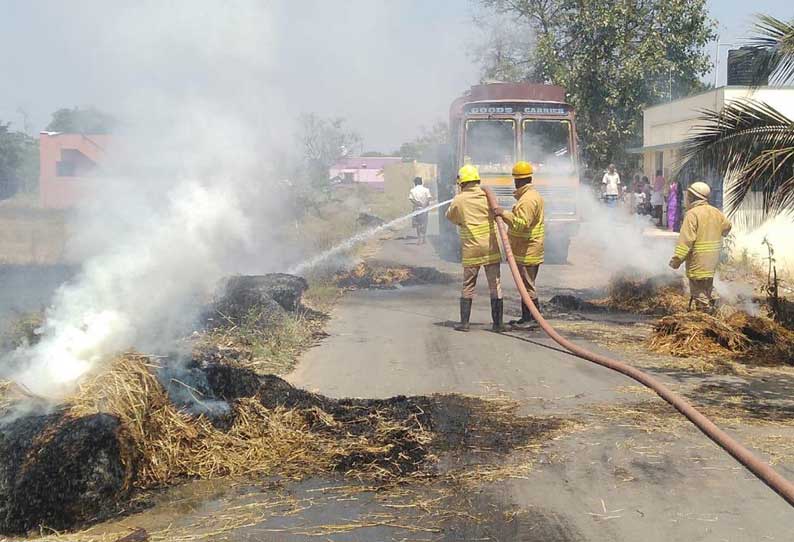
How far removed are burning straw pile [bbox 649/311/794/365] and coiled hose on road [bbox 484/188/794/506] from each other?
1023 mm

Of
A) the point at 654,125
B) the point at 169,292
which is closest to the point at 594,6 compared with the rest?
the point at 654,125

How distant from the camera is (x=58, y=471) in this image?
14.9 ft

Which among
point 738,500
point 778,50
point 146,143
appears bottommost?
point 738,500

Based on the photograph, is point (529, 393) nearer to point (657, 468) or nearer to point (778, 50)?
point (657, 468)

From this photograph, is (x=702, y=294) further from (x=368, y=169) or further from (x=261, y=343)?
(x=368, y=169)

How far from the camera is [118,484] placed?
4.76 metres

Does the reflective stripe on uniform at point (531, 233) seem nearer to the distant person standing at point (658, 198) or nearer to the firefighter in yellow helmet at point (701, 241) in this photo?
the firefighter in yellow helmet at point (701, 241)

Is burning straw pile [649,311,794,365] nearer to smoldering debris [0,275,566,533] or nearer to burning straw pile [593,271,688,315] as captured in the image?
burning straw pile [593,271,688,315]

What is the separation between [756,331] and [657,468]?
457 centimetres

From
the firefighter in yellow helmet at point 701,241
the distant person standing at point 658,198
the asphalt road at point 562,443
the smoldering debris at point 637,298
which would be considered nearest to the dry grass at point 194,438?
the asphalt road at point 562,443

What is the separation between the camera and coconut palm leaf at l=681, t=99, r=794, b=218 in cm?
960

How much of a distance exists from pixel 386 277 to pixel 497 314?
577cm

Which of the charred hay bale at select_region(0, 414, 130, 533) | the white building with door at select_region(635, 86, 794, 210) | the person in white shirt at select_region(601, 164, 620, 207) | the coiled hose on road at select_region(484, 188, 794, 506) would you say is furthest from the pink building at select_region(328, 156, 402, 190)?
the charred hay bale at select_region(0, 414, 130, 533)

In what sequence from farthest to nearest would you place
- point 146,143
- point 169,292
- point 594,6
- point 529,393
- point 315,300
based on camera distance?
1. point 594,6
2. point 315,300
3. point 146,143
4. point 169,292
5. point 529,393
